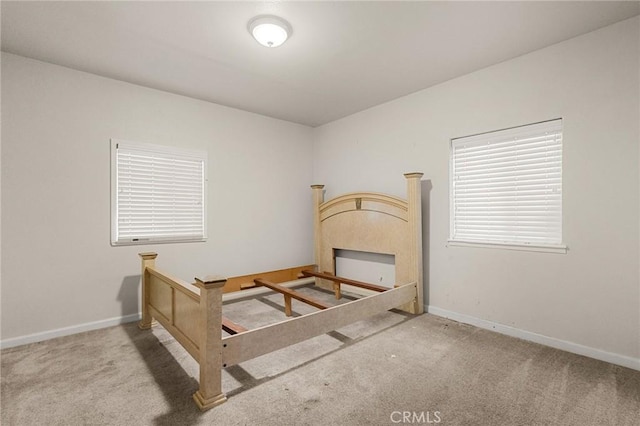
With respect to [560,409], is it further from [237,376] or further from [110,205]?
[110,205]

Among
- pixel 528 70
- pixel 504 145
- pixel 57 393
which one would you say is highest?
pixel 528 70

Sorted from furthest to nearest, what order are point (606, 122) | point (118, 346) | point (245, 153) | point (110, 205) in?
point (245, 153)
point (110, 205)
point (118, 346)
point (606, 122)

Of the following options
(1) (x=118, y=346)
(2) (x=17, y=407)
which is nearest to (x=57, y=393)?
(2) (x=17, y=407)

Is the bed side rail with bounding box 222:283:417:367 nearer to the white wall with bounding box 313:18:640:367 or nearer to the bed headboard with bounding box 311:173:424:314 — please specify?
the bed headboard with bounding box 311:173:424:314

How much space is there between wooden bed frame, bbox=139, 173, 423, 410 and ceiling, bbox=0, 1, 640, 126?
47.0 inches

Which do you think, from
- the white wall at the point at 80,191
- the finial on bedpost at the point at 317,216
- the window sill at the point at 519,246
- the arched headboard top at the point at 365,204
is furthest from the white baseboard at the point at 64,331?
the window sill at the point at 519,246

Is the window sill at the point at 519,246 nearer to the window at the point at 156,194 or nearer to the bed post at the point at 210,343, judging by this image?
the bed post at the point at 210,343

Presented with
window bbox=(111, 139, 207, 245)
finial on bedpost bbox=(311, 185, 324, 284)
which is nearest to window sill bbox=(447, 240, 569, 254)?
finial on bedpost bbox=(311, 185, 324, 284)

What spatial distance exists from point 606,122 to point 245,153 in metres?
3.59

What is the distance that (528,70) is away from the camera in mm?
2586

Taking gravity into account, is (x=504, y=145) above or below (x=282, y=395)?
above

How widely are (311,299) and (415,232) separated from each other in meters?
1.31

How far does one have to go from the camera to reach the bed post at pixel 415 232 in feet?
10.5

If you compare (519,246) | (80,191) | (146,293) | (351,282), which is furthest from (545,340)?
(80,191)
